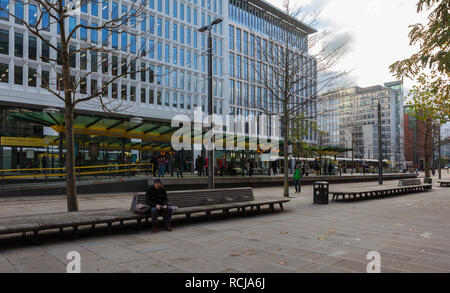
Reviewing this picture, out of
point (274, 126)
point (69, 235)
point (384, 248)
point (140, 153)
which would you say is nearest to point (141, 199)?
point (69, 235)

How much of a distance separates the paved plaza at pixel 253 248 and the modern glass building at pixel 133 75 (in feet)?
28.4

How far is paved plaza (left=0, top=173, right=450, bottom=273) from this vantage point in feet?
16.3

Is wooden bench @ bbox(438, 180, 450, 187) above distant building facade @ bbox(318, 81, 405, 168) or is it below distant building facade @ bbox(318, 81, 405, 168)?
below

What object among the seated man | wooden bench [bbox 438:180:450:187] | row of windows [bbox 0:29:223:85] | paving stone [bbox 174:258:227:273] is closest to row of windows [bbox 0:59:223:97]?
row of windows [bbox 0:29:223:85]

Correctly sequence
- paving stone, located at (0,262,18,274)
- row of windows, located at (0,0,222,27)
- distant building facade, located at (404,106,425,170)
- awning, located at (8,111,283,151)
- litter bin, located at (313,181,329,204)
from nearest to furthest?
paving stone, located at (0,262,18,274)
litter bin, located at (313,181,329,204)
awning, located at (8,111,283,151)
row of windows, located at (0,0,222,27)
distant building facade, located at (404,106,425,170)

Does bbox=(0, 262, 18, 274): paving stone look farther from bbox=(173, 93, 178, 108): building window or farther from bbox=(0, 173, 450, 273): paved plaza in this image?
bbox=(173, 93, 178, 108): building window

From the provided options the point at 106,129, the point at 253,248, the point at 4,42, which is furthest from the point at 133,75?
the point at 253,248

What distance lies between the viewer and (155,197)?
25.6ft

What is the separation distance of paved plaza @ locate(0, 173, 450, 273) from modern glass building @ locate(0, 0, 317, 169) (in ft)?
28.4

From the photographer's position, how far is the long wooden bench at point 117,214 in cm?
615

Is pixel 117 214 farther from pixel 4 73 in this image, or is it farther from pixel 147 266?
pixel 4 73

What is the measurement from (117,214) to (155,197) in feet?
2.99
